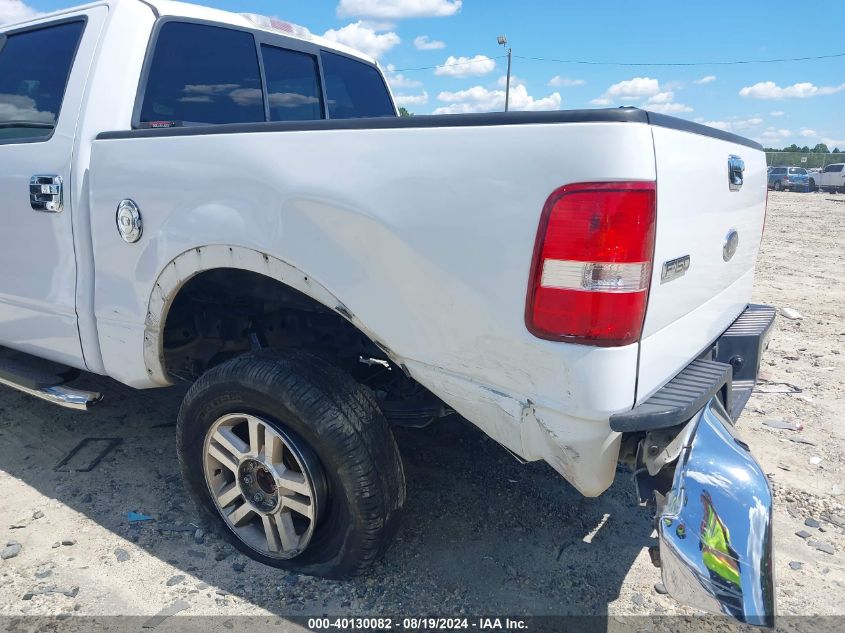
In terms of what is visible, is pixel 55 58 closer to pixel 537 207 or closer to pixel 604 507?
pixel 537 207

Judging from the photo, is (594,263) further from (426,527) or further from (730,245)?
(426,527)

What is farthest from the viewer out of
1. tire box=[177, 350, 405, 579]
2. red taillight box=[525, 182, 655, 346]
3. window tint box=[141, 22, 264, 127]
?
window tint box=[141, 22, 264, 127]

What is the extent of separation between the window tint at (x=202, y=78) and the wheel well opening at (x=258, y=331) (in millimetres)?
835

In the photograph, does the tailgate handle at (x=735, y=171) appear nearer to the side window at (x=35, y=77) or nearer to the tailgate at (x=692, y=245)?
the tailgate at (x=692, y=245)

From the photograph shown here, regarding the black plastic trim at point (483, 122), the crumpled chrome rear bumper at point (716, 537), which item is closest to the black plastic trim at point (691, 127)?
the black plastic trim at point (483, 122)

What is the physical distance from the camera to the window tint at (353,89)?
13.1 feet

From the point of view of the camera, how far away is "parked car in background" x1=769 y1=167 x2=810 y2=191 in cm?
3562

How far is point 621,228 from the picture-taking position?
5.28 feet

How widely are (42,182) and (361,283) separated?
5.64ft

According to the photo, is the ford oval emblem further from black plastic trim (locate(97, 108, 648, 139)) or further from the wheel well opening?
the wheel well opening

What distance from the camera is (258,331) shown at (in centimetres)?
280

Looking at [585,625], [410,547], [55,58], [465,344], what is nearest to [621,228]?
[465,344]

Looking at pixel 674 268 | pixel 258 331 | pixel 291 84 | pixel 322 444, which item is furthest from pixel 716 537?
pixel 291 84

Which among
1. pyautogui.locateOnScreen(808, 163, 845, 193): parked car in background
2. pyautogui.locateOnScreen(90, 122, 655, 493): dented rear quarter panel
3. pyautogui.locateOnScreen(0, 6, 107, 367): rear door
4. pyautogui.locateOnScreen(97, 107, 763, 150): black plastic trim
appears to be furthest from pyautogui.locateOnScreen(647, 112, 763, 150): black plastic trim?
pyautogui.locateOnScreen(808, 163, 845, 193): parked car in background
